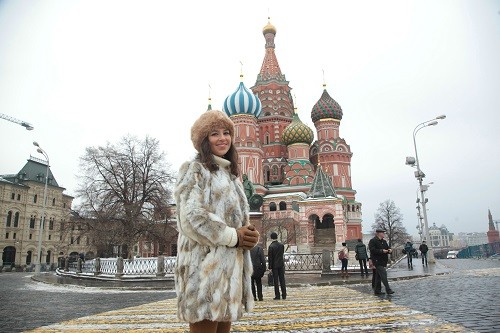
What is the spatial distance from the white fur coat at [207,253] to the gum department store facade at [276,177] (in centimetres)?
3445

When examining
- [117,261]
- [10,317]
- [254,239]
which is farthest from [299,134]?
[254,239]

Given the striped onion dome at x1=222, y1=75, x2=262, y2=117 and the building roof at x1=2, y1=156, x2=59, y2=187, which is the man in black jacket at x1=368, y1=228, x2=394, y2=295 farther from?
the building roof at x1=2, y1=156, x2=59, y2=187

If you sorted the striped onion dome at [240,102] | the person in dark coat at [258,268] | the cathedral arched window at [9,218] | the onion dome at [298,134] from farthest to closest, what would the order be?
the onion dome at [298,134] < the cathedral arched window at [9,218] < the striped onion dome at [240,102] < the person in dark coat at [258,268]

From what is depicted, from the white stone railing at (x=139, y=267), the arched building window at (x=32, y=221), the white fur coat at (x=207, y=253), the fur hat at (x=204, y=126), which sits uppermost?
the arched building window at (x=32, y=221)

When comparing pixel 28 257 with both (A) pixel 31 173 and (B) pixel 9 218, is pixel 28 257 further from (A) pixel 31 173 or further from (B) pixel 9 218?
(A) pixel 31 173

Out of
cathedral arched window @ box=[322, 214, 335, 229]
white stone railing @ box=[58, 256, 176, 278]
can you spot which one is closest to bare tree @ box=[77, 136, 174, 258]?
white stone railing @ box=[58, 256, 176, 278]

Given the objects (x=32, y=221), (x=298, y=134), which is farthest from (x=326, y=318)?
(x=32, y=221)

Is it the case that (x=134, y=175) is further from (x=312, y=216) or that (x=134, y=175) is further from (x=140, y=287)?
(x=312, y=216)

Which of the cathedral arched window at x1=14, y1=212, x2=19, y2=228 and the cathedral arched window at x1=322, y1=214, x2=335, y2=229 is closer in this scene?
the cathedral arched window at x1=322, y1=214, x2=335, y2=229

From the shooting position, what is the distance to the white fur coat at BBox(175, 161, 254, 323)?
104 inches

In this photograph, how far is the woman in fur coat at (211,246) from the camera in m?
2.64

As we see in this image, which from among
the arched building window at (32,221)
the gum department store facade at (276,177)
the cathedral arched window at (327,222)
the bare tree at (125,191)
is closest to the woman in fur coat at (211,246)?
the bare tree at (125,191)

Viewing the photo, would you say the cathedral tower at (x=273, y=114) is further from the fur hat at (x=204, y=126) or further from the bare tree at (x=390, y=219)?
the fur hat at (x=204, y=126)

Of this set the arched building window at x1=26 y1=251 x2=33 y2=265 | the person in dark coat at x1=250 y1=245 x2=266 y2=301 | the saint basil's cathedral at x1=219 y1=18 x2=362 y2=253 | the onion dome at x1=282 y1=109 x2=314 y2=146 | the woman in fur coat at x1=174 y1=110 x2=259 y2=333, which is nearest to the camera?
the woman in fur coat at x1=174 y1=110 x2=259 y2=333
